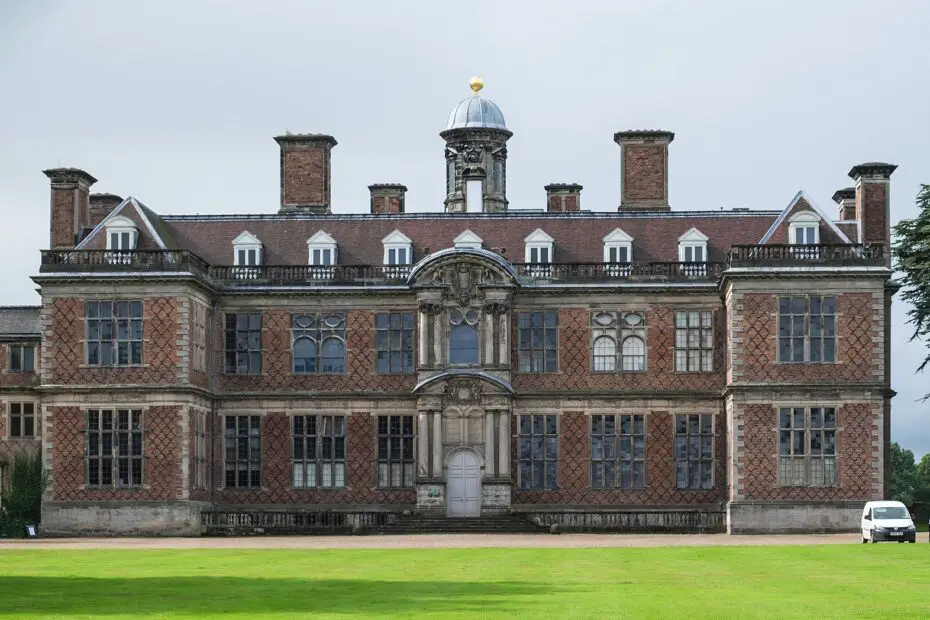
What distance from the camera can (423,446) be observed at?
59031 millimetres

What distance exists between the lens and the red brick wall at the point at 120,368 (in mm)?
57000

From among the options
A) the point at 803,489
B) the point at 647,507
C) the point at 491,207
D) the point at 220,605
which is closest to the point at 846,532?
the point at 803,489

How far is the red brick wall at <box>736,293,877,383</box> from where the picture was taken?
185ft

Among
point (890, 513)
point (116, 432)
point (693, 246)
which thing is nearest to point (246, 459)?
point (116, 432)

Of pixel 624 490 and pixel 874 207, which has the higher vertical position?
pixel 874 207

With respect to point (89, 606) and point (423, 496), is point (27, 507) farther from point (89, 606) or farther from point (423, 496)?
point (89, 606)

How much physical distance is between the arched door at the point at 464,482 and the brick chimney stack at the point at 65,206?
14143 millimetres

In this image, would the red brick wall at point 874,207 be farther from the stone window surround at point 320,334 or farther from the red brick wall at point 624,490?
the stone window surround at point 320,334

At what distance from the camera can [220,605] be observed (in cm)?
2631

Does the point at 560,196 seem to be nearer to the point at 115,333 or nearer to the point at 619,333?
the point at 619,333

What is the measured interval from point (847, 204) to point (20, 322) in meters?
27.6

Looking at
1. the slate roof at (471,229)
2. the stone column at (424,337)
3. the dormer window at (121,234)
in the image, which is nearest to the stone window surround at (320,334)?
the slate roof at (471,229)

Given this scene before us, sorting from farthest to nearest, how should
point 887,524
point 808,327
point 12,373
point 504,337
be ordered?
point 12,373
point 504,337
point 808,327
point 887,524

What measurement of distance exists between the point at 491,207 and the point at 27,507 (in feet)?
66.1
